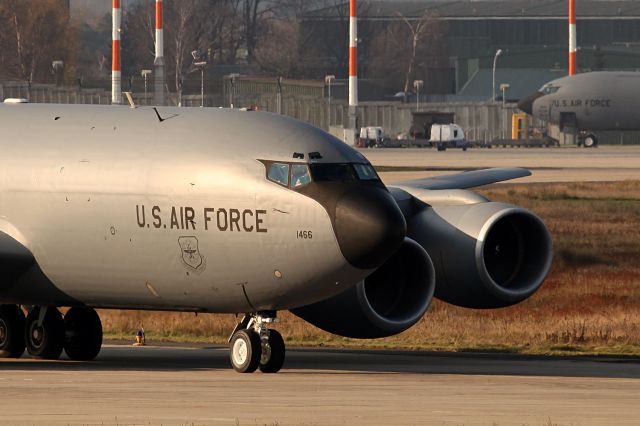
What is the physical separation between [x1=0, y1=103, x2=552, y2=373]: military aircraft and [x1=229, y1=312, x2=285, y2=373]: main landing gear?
0.02 meters

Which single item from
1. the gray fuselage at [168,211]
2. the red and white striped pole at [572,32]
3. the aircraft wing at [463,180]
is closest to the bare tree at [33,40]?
the red and white striped pole at [572,32]

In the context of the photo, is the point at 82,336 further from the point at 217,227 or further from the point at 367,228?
the point at 367,228

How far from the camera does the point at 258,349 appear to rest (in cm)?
2673

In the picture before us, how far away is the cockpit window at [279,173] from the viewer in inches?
1032

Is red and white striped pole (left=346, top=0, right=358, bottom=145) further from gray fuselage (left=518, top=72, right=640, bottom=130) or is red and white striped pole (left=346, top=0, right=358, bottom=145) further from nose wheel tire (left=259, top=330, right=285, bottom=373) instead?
nose wheel tire (left=259, top=330, right=285, bottom=373)

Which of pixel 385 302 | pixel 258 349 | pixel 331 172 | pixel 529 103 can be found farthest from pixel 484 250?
pixel 529 103

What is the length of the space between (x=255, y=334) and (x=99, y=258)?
117 inches

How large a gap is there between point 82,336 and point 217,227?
18.4 ft

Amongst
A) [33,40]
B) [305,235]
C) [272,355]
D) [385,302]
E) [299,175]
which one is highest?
[33,40]

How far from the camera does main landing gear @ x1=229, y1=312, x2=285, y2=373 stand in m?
26.7

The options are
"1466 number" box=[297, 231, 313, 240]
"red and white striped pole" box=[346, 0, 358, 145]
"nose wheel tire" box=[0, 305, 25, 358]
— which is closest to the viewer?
"1466 number" box=[297, 231, 313, 240]

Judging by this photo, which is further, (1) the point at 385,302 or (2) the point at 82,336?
(2) the point at 82,336

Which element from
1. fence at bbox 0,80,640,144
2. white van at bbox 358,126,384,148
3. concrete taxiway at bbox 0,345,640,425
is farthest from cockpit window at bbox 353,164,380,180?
white van at bbox 358,126,384,148

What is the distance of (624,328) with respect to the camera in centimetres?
3659
